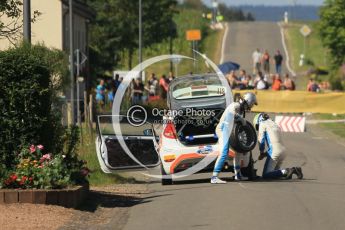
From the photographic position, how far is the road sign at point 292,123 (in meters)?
35.8

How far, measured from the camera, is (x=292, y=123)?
36.1 m

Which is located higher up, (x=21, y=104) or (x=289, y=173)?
(x=21, y=104)

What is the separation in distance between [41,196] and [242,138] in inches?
215

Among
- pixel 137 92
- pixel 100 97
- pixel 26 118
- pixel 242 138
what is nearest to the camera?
pixel 26 118

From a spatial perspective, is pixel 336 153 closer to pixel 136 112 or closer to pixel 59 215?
pixel 136 112

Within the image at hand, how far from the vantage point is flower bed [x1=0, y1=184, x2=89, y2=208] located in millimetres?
13977

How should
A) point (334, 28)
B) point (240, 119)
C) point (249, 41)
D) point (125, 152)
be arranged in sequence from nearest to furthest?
point (240, 119) < point (125, 152) < point (334, 28) < point (249, 41)

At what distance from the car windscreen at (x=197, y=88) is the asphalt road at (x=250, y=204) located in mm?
2305

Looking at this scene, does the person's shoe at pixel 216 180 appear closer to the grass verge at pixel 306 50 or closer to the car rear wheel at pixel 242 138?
the car rear wheel at pixel 242 138

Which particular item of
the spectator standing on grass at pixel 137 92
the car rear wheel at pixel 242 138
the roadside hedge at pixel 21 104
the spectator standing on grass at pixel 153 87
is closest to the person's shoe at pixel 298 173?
the car rear wheel at pixel 242 138

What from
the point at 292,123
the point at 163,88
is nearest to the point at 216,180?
the point at 292,123

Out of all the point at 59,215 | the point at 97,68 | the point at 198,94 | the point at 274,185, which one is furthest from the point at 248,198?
the point at 97,68

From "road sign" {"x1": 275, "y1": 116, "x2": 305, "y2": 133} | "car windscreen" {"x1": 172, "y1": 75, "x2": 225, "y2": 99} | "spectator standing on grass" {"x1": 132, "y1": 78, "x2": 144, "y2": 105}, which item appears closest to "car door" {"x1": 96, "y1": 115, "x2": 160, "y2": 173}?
"car windscreen" {"x1": 172, "y1": 75, "x2": 225, "y2": 99}

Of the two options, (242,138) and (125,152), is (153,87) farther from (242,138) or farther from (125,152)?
(242,138)
